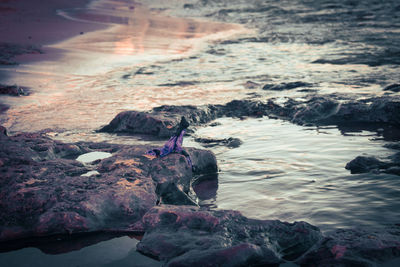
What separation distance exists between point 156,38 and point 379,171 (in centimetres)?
1301

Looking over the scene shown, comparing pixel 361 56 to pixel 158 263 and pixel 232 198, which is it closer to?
pixel 232 198

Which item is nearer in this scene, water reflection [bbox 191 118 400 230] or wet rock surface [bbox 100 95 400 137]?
water reflection [bbox 191 118 400 230]

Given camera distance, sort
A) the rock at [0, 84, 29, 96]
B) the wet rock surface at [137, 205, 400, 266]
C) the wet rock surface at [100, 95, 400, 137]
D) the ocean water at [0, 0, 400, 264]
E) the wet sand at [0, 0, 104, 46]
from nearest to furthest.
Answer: the wet rock surface at [137, 205, 400, 266] → the ocean water at [0, 0, 400, 264] → the wet rock surface at [100, 95, 400, 137] → the rock at [0, 84, 29, 96] → the wet sand at [0, 0, 104, 46]

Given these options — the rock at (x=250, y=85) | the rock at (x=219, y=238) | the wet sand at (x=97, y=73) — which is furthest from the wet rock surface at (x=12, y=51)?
the rock at (x=219, y=238)

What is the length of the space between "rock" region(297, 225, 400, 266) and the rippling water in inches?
15.5

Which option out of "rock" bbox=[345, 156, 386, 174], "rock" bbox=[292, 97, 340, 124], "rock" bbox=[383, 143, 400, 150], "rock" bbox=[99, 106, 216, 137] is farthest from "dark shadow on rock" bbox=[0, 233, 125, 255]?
"rock" bbox=[292, 97, 340, 124]

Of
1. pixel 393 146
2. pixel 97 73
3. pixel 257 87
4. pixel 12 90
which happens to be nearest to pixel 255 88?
pixel 257 87

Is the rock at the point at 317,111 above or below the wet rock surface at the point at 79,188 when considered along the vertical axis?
above

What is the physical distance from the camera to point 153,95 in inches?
315

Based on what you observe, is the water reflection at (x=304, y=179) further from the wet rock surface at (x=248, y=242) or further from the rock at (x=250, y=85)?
the rock at (x=250, y=85)

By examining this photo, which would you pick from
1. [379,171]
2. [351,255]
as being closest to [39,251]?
[351,255]

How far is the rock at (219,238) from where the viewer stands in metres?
2.59

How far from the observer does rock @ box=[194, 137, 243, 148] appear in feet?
17.0

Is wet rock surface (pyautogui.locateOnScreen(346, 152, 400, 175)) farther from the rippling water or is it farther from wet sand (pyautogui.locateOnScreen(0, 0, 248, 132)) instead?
wet sand (pyautogui.locateOnScreen(0, 0, 248, 132))
